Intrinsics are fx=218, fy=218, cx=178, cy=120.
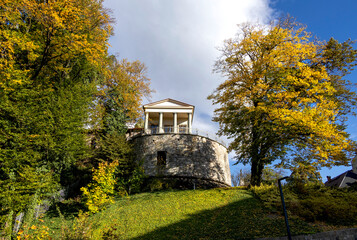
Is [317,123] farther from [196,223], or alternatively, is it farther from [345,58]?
[196,223]

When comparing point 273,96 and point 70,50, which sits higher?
point 70,50

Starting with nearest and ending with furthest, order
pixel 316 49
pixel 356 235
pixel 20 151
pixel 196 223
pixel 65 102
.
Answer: pixel 356 235 < pixel 20 151 < pixel 196 223 < pixel 65 102 < pixel 316 49

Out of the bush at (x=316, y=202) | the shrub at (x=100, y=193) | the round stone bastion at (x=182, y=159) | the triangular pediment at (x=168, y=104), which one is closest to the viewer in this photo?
the bush at (x=316, y=202)

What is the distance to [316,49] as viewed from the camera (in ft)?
54.6

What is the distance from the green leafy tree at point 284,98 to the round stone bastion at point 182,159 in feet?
24.9

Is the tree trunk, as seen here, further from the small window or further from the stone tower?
the small window

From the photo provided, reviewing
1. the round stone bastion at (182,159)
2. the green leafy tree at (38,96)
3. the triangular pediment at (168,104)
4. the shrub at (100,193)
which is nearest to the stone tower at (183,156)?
the round stone bastion at (182,159)

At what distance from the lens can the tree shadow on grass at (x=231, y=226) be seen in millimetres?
11312

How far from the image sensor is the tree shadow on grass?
1131 cm

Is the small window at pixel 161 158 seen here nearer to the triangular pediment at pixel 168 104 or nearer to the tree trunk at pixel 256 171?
the triangular pediment at pixel 168 104

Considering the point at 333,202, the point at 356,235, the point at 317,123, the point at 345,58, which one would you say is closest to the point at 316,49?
the point at 345,58

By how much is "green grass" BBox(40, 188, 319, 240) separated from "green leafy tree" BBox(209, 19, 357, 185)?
3.77m

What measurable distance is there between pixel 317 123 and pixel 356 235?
6115mm

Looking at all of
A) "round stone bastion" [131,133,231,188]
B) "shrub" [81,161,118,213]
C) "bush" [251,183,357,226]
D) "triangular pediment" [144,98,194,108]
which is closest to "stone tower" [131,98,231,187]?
"round stone bastion" [131,133,231,188]
